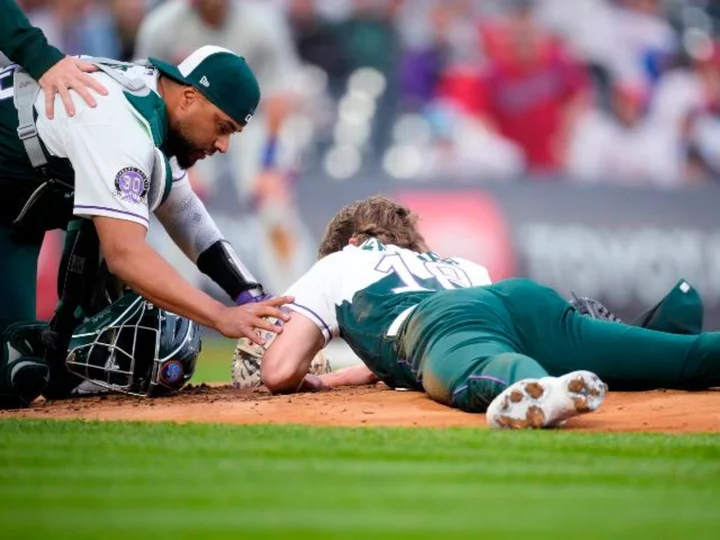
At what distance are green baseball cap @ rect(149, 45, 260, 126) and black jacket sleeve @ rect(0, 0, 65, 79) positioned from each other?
23.0 inches

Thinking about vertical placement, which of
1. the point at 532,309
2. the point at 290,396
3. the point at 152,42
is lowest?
the point at 290,396

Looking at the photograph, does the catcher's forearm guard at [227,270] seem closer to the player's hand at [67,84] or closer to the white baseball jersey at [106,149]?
the white baseball jersey at [106,149]

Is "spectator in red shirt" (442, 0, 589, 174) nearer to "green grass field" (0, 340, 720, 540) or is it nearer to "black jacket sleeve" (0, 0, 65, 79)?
"black jacket sleeve" (0, 0, 65, 79)

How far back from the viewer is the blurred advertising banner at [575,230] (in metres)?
14.4

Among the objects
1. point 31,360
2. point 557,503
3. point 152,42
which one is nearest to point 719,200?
point 152,42

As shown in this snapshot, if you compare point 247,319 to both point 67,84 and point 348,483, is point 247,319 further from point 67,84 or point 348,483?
point 348,483

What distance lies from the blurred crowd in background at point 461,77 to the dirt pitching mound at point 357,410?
299 inches

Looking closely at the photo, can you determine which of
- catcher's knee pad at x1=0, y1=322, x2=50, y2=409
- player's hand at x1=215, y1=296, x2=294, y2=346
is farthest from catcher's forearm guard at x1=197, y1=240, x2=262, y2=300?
player's hand at x1=215, y1=296, x2=294, y2=346

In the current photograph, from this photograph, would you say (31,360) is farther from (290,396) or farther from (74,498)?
(74,498)

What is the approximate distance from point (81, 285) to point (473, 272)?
7.20 feet

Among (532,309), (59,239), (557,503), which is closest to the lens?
(557,503)

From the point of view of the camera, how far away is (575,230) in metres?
14.7

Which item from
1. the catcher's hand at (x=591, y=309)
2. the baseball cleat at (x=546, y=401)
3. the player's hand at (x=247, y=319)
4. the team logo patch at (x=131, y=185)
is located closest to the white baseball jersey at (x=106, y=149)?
the team logo patch at (x=131, y=185)

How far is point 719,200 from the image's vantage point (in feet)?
49.0
